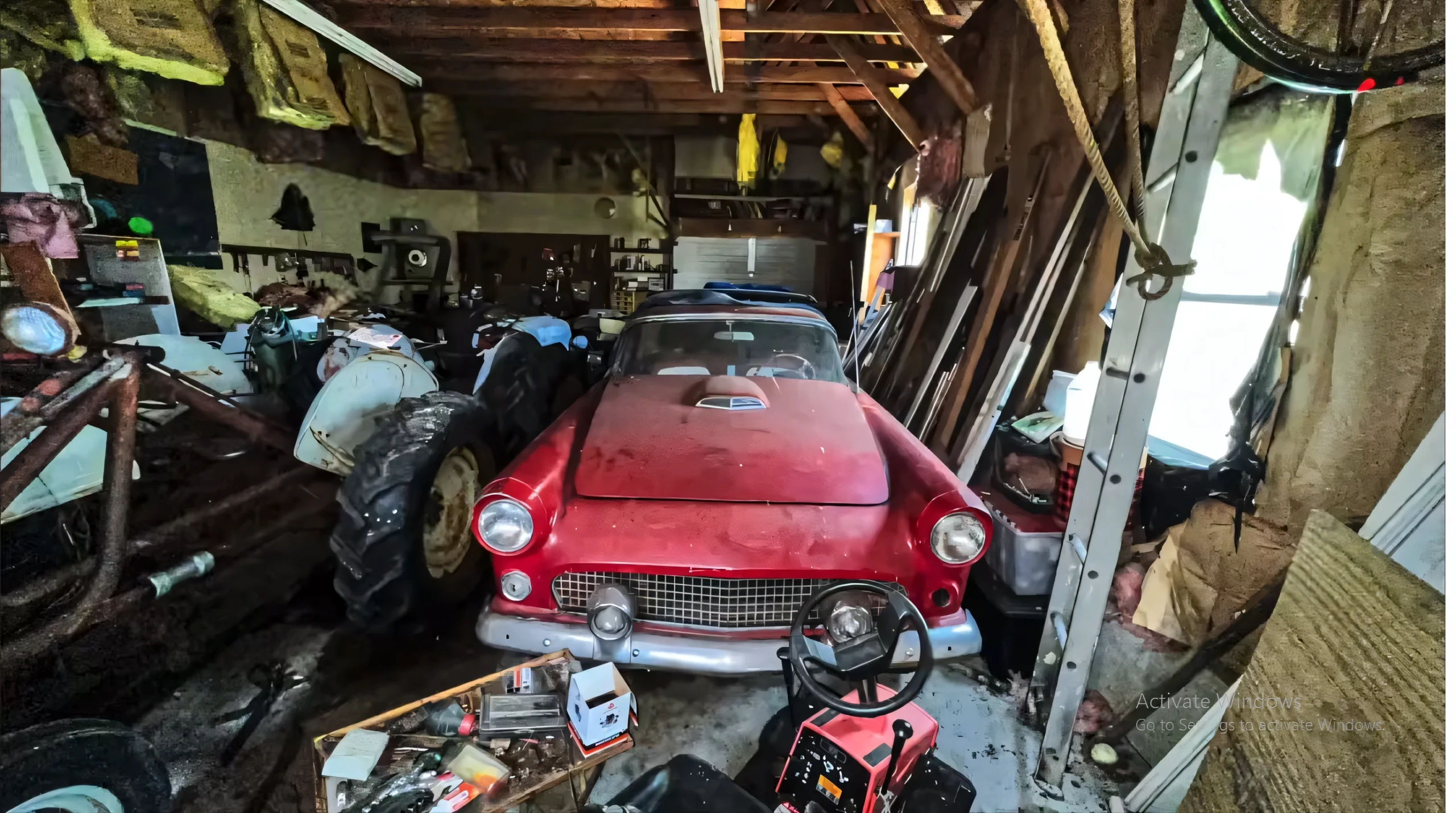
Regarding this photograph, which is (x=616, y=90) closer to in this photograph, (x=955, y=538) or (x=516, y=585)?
(x=516, y=585)

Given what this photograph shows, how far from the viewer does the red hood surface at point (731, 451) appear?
1.74m

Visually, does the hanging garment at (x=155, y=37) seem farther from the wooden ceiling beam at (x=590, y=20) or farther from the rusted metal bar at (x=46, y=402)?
the wooden ceiling beam at (x=590, y=20)

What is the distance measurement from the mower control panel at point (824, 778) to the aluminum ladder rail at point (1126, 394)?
27.0 inches

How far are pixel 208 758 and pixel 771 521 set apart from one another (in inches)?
69.3

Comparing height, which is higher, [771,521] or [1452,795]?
[1452,795]

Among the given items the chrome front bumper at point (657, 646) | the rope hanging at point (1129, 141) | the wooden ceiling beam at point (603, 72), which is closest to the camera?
the rope hanging at point (1129, 141)

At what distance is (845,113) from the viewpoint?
3.46 m

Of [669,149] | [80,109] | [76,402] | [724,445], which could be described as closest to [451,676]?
[724,445]

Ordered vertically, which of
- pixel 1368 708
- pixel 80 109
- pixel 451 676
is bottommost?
pixel 451 676

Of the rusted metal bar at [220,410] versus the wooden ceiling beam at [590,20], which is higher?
the wooden ceiling beam at [590,20]

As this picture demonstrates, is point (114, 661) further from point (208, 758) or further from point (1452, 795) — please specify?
point (1452, 795)

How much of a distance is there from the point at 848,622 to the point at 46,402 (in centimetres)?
161

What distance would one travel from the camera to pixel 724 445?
1922 millimetres

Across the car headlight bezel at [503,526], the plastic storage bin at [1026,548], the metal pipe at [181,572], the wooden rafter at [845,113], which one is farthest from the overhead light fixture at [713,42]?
the metal pipe at [181,572]
